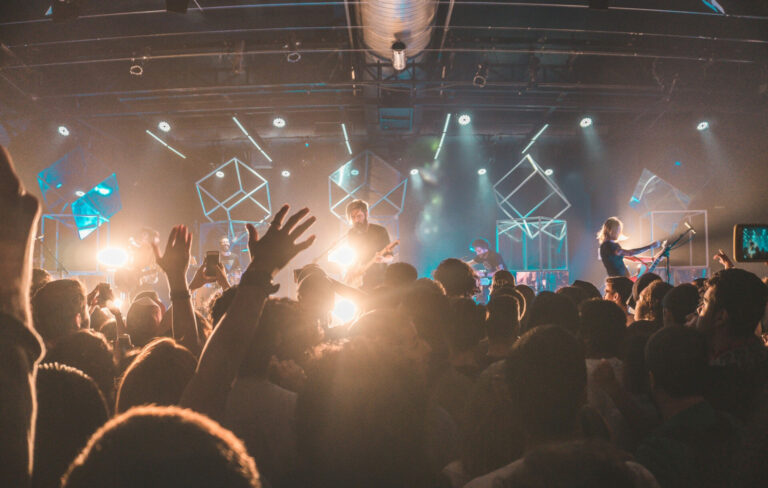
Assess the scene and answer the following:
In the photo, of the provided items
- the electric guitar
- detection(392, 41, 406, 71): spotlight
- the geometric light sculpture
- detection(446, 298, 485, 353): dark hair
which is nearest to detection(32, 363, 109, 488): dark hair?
detection(446, 298, 485, 353): dark hair

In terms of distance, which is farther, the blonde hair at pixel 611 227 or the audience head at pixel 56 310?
the blonde hair at pixel 611 227

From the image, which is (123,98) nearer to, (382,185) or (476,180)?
(382,185)

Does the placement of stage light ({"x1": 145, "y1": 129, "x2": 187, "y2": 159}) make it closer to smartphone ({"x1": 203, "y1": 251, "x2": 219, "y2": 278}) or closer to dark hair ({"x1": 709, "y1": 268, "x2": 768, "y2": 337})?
smartphone ({"x1": 203, "y1": 251, "x2": 219, "y2": 278})

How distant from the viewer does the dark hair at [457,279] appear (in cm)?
393

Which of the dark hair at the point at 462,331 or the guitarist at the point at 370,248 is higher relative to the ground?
the guitarist at the point at 370,248

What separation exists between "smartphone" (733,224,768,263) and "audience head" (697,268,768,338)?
4.13 feet

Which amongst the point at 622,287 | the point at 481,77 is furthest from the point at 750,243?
the point at 481,77

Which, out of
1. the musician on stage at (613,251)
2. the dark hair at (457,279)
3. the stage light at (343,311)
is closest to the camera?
the dark hair at (457,279)

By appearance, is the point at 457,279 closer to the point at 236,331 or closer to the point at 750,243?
the point at 750,243

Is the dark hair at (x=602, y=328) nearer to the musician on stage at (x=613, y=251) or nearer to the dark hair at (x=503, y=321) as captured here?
the dark hair at (x=503, y=321)

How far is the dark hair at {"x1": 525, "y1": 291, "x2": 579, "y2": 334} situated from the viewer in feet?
9.16

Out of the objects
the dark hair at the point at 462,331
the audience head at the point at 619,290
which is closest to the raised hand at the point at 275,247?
the dark hair at the point at 462,331

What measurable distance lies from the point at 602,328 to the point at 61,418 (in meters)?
2.43

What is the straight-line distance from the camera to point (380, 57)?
773 cm
